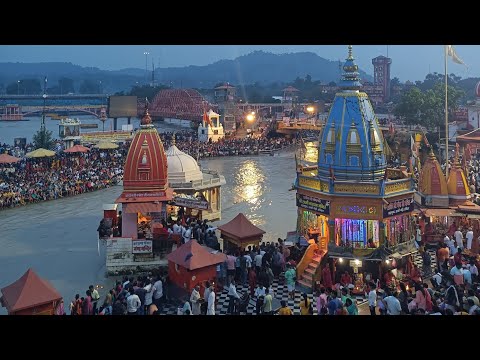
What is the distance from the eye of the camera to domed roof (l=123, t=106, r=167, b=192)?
41.1ft

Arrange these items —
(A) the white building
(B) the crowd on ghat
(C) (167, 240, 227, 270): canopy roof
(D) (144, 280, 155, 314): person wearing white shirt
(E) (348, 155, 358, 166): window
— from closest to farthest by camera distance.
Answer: (D) (144, 280, 155, 314): person wearing white shirt < (C) (167, 240, 227, 270): canopy roof < (E) (348, 155, 358, 166): window < (B) the crowd on ghat < (A) the white building

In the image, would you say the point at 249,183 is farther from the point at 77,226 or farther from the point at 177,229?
the point at 177,229

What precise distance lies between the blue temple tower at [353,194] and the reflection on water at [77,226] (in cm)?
291

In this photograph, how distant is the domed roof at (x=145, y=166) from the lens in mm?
12539

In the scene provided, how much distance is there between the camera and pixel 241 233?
1110 cm

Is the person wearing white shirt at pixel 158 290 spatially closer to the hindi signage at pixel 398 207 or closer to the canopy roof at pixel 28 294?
the canopy roof at pixel 28 294

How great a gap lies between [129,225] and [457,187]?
806 cm

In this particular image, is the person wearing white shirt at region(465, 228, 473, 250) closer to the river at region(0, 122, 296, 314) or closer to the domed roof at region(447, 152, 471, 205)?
the domed roof at region(447, 152, 471, 205)

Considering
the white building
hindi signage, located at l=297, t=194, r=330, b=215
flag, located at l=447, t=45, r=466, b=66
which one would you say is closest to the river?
hindi signage, located at l=297, t=194, r=330, b=215

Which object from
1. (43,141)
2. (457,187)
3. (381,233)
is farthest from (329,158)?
(43,141)

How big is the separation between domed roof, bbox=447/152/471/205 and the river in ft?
14.3

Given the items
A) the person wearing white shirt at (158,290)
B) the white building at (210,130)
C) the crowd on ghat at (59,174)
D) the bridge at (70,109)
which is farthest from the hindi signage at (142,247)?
the bridge at (70,109)
